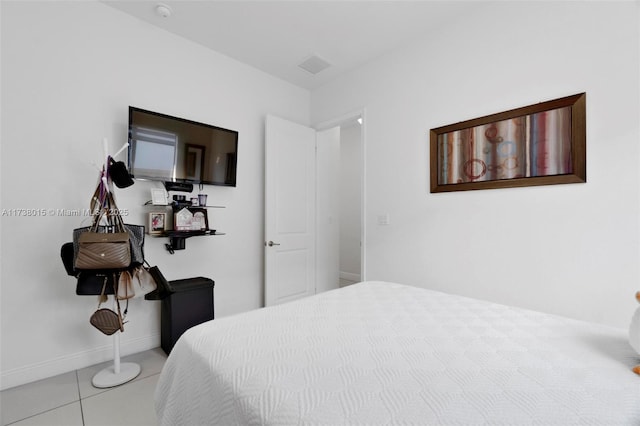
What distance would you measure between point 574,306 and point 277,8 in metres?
3.09

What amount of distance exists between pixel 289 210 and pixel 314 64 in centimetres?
165

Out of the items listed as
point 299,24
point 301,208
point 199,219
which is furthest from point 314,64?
point 199,219

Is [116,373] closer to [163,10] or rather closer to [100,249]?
[100,249]

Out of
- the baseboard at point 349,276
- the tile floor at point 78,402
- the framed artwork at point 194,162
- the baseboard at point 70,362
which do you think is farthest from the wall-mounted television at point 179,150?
the baseboard at point 349,276

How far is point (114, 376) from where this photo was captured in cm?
212

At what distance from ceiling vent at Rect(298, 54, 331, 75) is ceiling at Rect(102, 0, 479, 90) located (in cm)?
4

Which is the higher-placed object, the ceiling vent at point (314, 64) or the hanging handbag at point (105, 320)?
the ceiling vent at point (314, 64)

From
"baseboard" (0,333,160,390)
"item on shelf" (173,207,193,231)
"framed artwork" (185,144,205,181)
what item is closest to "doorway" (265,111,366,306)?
"framed artwork" (185,144,205,181)

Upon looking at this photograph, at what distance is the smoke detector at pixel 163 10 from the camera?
238 cm

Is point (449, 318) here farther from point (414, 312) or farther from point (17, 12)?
point (17, 12)

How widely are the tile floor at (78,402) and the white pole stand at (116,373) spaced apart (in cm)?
3

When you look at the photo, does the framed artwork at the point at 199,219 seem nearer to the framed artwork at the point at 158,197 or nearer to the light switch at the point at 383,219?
the framed artwork at the point at 158,197

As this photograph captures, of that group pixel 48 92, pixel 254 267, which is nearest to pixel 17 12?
pixel 48 92

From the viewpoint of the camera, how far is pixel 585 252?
1.89 m
